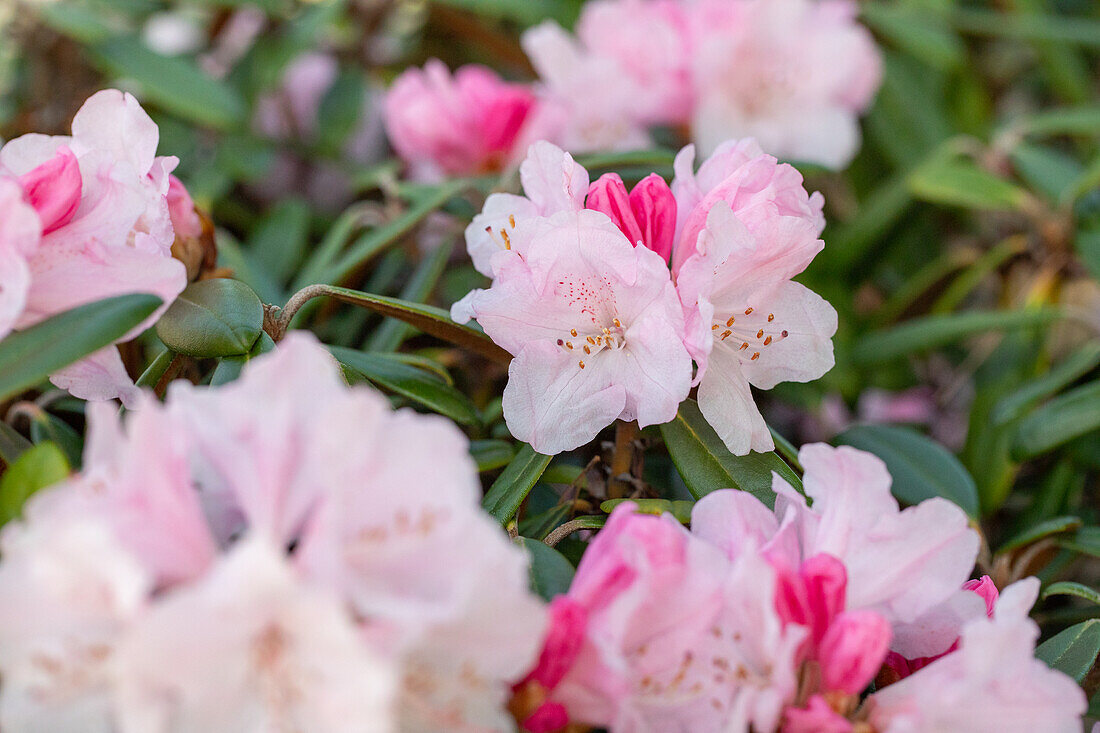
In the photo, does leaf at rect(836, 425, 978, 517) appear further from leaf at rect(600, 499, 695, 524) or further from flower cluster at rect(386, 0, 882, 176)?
flower cluster at rect(386, 0, 882, 176)

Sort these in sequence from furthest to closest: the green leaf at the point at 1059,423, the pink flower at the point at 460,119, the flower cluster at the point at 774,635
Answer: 1. the pink flower at the point at 460,119
2. the green leaf at the point at 1059,423
3. the flower cluster at the point at 774,635

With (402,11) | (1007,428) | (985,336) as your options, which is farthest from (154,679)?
(402,11)

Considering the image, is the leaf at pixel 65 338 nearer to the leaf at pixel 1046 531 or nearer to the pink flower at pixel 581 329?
the pink flower at pixel 581 329

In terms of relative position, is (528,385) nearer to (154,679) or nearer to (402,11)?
(154,679)

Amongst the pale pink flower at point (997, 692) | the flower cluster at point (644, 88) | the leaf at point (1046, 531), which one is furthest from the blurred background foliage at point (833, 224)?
the pale pink flower at point (997, 692)

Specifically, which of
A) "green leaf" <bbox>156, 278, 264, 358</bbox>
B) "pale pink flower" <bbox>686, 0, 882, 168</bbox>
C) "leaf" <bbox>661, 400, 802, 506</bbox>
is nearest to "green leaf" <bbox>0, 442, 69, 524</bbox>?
"green leaf" <bbox>156, 278, 264, 358</bbox>

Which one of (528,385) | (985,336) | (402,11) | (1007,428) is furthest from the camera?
(402,11)
